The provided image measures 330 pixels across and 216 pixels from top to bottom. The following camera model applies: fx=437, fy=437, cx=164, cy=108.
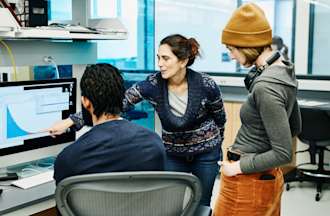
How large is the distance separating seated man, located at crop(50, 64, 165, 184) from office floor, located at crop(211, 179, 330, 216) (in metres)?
1.91

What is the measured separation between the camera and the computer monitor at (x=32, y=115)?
195 cm

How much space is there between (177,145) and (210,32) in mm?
3086

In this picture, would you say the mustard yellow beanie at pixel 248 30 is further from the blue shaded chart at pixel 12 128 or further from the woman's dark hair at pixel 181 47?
the blue shaded chart at pixel 12 128

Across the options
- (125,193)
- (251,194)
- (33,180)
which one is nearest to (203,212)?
(251,194)

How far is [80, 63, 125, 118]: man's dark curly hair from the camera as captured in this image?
57.1 inches

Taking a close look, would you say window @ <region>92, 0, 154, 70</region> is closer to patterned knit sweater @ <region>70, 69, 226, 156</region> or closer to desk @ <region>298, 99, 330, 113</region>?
desk @ <region>298, 99, 330, 113</region>

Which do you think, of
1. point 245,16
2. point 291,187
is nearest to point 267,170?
point 245,16

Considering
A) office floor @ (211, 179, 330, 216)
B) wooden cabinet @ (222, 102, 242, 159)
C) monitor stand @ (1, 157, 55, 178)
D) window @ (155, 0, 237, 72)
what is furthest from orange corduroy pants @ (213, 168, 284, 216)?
window @ (155, 0, 237, 72)

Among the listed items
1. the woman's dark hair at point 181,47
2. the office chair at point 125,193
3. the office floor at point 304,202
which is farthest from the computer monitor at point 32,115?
the office floor at point 304,202

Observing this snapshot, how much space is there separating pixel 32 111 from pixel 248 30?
108cm

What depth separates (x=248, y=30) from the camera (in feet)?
5.23

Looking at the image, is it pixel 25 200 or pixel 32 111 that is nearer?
pixel 25 200

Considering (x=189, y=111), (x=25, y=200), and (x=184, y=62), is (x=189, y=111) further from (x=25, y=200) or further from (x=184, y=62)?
(x=25, y=200)

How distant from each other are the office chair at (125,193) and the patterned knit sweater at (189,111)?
34.4 inches
